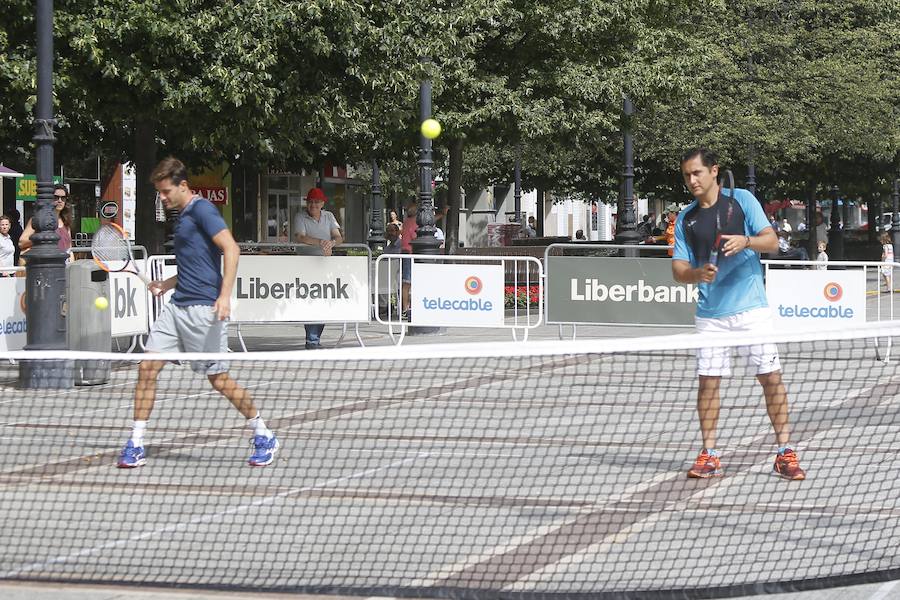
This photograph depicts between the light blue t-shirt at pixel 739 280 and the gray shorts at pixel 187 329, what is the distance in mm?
2685

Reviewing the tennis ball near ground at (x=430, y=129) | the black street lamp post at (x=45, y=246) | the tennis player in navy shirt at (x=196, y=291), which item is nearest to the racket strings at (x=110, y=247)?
the black street lamp post at (x=45, y=246)

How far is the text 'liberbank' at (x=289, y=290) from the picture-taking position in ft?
53.9

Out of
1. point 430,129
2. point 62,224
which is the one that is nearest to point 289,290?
point 430,129

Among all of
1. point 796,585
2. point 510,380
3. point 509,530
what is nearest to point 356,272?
point 510,380

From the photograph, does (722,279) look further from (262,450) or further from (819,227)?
(819,227)

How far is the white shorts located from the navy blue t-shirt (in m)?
2.81

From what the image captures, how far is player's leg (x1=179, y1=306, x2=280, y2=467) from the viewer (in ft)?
26.7

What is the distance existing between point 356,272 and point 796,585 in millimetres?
11594

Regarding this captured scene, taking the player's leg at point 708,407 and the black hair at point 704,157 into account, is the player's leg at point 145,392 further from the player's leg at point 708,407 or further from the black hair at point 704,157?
the black hair at point 704,157

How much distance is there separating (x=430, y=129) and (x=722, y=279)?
9.97 m

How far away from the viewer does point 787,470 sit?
24.9ft

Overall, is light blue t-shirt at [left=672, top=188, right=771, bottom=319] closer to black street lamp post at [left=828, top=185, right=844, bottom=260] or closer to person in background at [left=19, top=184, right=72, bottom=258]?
person in background at [left=19, top=184, right=72, bottom=258]

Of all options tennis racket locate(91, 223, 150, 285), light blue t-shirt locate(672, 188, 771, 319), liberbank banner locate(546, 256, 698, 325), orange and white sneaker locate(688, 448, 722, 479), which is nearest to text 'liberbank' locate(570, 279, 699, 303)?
liberbank banner locate(546, 256, 698, 325)

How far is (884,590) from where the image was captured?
5434 millimetres
